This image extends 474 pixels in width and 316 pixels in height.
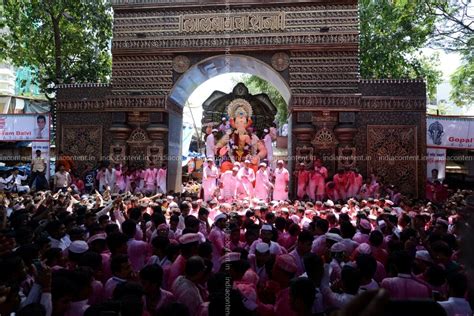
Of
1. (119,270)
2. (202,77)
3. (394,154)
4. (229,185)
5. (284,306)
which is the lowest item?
(284,306)

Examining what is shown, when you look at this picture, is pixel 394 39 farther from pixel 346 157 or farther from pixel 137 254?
pixel 137 254

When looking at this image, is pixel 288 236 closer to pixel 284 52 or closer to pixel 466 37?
pixel 284 52

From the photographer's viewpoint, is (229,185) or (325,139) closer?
(229,185)

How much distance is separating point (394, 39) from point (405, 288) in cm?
1471

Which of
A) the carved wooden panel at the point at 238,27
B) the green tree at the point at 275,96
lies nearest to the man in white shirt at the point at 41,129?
the carved wooden panel at the point at 238,27

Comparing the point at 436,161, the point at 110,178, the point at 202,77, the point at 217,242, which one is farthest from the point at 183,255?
the point at 436,161

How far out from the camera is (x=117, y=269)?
354 centimetres

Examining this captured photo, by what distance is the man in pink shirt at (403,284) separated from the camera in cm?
341

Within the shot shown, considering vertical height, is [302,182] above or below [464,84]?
below

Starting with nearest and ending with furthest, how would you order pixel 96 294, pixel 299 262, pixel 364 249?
pixel 96 294, pixel 299 262, pixel 364 249

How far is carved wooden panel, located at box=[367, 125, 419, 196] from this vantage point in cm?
1271

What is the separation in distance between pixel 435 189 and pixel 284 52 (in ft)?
20.4

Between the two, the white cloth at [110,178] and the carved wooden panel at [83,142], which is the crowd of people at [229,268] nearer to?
the white cloth at [110,178]

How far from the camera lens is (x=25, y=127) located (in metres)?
15.1
